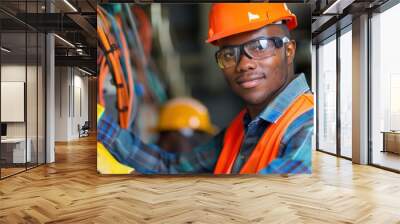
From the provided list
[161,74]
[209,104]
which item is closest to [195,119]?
[209,104]

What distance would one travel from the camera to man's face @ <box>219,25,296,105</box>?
6.22 m

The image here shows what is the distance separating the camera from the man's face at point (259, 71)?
20.4 feet

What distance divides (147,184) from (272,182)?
6.43 feet

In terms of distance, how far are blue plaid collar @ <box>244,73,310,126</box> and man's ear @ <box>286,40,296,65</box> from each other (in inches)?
13.4

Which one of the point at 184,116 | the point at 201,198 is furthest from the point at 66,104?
the point at 201,198

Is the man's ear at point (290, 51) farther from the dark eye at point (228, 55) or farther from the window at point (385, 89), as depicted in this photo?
the window at point (385, 89)

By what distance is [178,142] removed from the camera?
6.41 meters

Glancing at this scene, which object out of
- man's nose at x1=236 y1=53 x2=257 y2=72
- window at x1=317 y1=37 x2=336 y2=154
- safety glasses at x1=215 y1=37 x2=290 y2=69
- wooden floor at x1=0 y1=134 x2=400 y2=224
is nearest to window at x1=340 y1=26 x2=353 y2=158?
window at x1=317 y1=37 x2=336 y2=154

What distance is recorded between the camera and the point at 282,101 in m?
6.26

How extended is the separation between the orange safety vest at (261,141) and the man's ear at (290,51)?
0.63m

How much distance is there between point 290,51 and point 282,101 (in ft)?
2.78

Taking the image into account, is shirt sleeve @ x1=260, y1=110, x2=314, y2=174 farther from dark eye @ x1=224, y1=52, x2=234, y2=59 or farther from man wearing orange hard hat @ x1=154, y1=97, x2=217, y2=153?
dark eye @ x1=224, y1=52, x2=234, y2=59

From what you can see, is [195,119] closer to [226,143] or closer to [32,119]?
[226,143]

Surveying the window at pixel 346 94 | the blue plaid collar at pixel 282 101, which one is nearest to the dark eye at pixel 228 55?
the blue plaid collar at pixel 282 101
